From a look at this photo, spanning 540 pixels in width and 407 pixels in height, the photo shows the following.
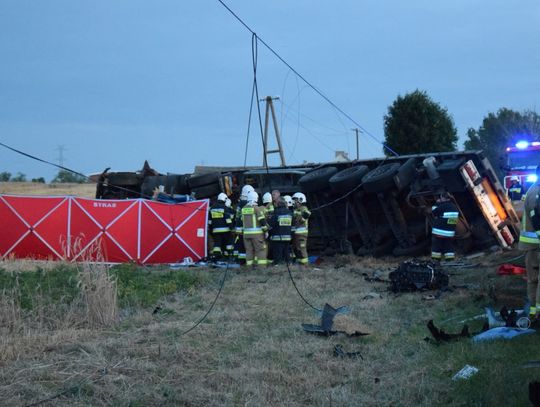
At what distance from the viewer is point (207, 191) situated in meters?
17.6

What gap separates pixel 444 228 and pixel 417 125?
1948 cm

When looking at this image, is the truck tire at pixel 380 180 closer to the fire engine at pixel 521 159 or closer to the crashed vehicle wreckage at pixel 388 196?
the crashed vehicle wreckage at pixel 388 196

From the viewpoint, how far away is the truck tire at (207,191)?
17594 mm

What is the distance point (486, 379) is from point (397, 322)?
2.92m

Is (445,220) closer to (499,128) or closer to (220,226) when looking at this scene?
(220,226)

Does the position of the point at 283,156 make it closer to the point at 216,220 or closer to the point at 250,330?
the point at 216,220

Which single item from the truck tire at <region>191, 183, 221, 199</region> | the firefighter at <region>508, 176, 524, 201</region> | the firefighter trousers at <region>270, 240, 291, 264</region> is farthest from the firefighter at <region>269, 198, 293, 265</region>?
the firefighter at <region>508, 176, 524, 201</region>

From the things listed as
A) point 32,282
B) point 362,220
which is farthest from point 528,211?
point 362,220

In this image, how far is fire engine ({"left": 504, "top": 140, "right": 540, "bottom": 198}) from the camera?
1641 centimetres

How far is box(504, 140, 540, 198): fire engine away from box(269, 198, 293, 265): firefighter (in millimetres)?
5605

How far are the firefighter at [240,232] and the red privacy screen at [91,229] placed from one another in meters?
1.25

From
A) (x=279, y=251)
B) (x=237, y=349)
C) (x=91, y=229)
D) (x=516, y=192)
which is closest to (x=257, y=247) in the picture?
(x=279, y=251)

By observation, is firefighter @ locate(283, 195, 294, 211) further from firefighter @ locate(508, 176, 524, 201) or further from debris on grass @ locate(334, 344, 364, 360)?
debris on grass @ locate(334, 344, 364, 360)

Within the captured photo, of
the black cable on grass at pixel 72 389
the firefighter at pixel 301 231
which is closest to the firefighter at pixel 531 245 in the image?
the black cable on grass at pixel 72 389
